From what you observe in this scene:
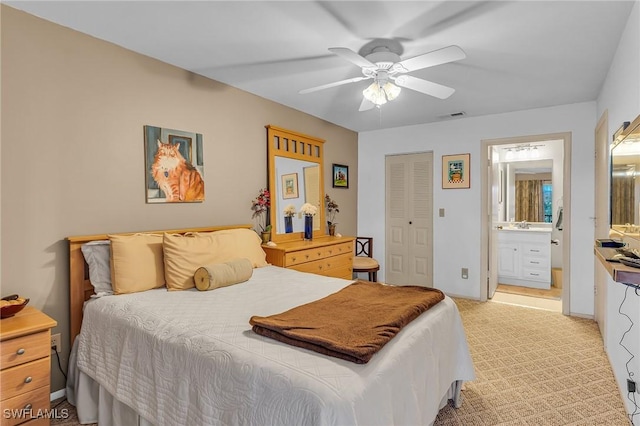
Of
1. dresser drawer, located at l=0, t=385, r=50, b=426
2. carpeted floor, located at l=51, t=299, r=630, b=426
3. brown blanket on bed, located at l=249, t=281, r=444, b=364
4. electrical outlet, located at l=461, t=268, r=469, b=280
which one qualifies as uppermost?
brown blanket on bed, located at l=249, t=281, r=444, b=364

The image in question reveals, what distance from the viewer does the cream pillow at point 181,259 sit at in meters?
2.34

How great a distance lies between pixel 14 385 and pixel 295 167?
306 cm

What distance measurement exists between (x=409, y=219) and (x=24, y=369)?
447cm

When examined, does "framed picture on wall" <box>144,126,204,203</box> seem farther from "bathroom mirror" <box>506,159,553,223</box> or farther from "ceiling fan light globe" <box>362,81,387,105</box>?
"bathroom mirror" <box>506,159,553,223</box>

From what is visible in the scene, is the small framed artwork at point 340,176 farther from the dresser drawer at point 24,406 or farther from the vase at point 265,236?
the dresser drawer at point 24,406

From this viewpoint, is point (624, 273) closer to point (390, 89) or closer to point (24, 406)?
point (390, 89)

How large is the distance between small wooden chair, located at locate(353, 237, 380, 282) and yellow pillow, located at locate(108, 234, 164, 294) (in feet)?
8.62

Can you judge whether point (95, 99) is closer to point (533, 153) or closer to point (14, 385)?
point (14, 385)

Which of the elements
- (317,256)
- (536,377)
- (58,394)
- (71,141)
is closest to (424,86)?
(317,256)

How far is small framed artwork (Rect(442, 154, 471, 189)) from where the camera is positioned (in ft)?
15.0

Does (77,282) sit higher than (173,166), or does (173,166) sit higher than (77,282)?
(173,166)

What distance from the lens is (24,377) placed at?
176 centimetres

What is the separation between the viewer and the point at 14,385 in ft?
5.67

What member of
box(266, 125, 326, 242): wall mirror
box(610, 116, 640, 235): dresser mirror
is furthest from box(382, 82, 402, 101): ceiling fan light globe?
box(266, 125, 326, 242): wall mirror
